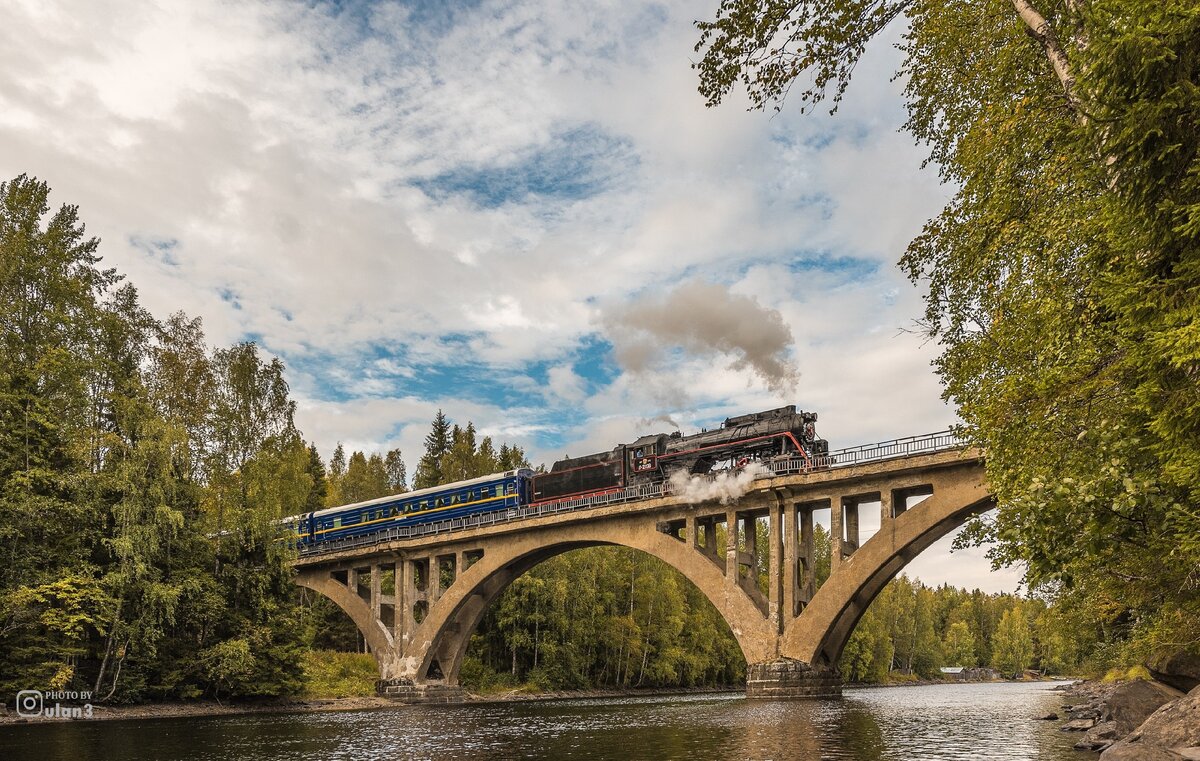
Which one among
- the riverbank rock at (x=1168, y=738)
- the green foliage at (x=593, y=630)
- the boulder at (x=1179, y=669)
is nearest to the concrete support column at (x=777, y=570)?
the boulder at (x=1179, y=669)

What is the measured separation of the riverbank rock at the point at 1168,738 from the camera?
42.3ft

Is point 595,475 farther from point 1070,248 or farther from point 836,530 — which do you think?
point 1070,248

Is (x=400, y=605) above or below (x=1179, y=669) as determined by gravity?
below

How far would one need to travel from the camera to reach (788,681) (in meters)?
37.4

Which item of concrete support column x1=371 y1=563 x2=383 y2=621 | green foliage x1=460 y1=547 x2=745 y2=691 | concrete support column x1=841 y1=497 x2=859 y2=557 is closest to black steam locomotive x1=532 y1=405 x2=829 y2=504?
concrete support column x1=841 y1=497 x2=859 y2=557

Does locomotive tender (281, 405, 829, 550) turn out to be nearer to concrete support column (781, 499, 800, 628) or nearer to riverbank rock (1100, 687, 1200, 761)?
concrete support column (781, 499, 800, 628)

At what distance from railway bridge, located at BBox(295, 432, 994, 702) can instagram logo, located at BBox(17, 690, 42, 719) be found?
73.8 ft

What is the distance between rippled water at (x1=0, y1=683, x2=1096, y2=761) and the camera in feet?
71.2

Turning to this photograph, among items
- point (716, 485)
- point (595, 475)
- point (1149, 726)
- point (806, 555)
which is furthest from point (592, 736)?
point (595, 475)

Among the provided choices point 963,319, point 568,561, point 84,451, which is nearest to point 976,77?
point 963,319

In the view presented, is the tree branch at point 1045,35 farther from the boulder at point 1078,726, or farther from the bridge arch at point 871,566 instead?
the bridge arch at point 871,566

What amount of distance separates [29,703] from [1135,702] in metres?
36.8

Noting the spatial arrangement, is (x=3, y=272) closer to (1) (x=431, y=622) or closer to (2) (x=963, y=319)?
(1) (x=431, y=622)

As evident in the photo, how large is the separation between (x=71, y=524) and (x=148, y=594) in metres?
4.20
